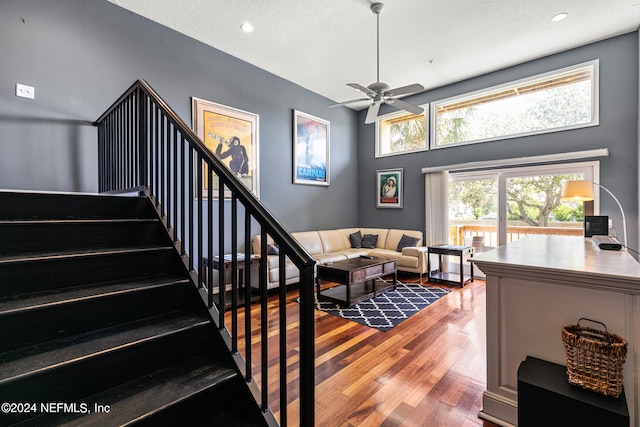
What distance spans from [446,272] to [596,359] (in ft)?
14.5

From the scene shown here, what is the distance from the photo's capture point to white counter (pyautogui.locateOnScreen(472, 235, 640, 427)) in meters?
1.40

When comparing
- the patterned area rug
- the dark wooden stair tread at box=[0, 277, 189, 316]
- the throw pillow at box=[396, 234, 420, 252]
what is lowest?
the patterned area rug

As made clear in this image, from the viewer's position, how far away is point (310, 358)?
1160 millimetres

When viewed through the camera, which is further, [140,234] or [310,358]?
[140,234]

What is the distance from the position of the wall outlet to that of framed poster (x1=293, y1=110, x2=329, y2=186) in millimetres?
3560

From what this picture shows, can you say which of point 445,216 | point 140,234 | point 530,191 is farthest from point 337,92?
point 140,234

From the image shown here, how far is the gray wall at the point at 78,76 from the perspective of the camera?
2.82 metres

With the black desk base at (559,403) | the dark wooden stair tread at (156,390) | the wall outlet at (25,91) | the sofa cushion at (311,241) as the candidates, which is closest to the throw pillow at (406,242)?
the sofa cushion at (311,241)

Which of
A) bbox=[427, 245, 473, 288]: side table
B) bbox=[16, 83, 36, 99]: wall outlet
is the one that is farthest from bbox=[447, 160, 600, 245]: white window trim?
bbox=[16, 83, 36, 99]: wall outlet

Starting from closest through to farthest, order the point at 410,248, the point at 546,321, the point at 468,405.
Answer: the point at 546,321 → the point at 468,405 → the point at 410,248

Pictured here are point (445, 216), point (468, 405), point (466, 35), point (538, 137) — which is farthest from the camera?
point (445, 216)

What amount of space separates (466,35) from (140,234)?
4.56 m

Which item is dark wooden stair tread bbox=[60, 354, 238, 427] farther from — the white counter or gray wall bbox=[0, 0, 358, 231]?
gray wall bbox=[0, 0, 358, 231]

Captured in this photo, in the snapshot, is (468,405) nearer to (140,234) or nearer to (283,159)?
(140,234)
